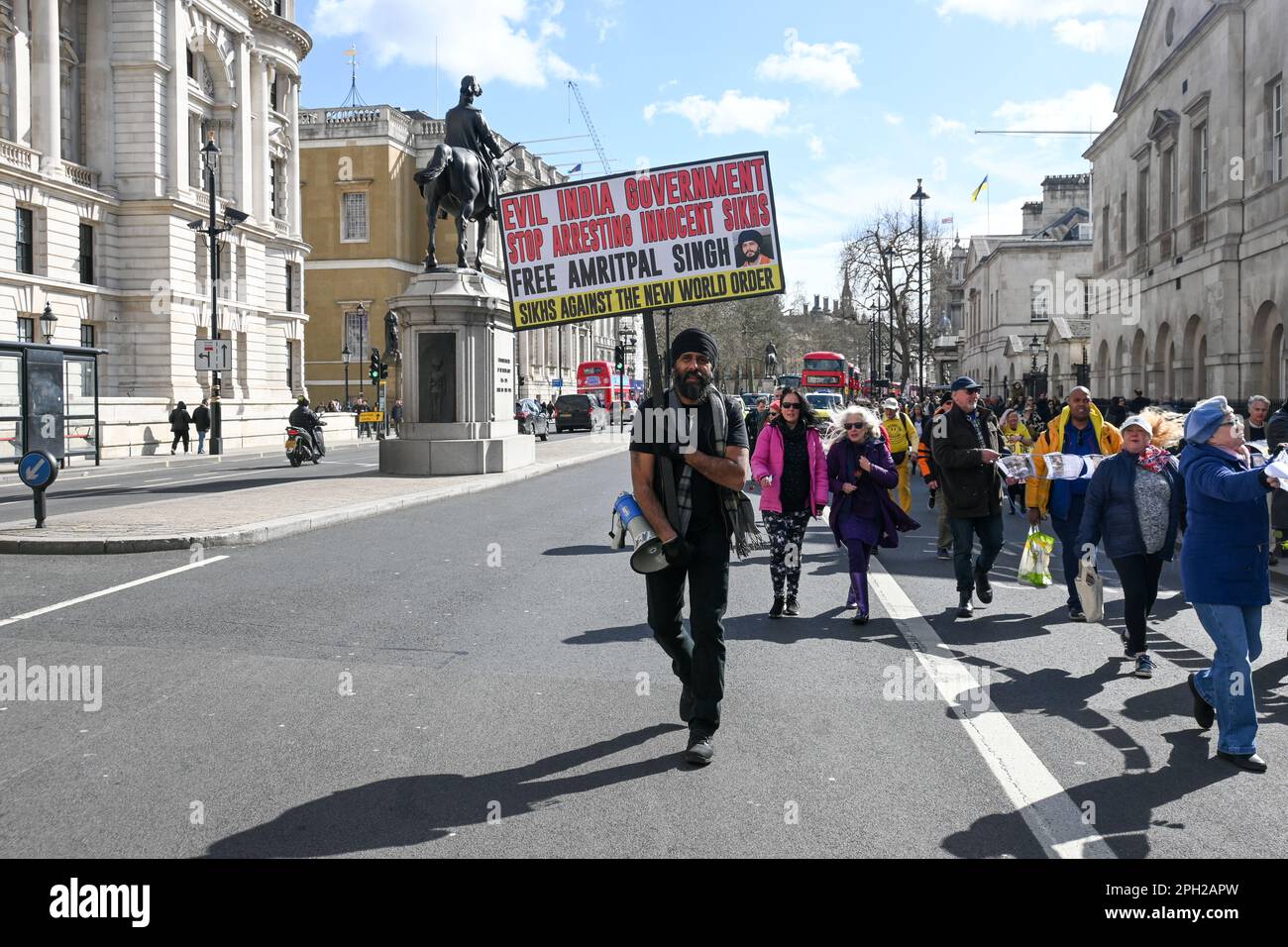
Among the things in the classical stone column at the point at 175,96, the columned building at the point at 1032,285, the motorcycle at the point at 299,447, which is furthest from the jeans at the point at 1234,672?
the columned building at the point at 1032,285

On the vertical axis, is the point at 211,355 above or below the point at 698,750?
above

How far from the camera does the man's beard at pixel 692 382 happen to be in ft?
17.4

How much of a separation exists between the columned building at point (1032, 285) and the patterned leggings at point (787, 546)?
52.4m

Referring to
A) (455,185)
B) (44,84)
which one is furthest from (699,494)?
(44,84)

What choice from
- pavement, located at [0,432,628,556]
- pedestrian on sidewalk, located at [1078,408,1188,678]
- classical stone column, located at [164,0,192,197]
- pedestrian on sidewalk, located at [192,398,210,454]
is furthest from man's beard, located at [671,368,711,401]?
classical stone column, located at [164,0,192,197]

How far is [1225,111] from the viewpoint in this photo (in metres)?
30.7

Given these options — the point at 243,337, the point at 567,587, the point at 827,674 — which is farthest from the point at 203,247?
the point at 827,674

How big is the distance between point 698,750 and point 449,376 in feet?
60.5

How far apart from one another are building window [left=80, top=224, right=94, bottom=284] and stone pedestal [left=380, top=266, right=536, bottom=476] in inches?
1081

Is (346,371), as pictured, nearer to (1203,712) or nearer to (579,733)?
(579,733)

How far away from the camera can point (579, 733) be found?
5.75 m

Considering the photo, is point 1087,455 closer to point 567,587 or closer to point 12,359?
point 567,587

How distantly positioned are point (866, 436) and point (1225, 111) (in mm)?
26921
